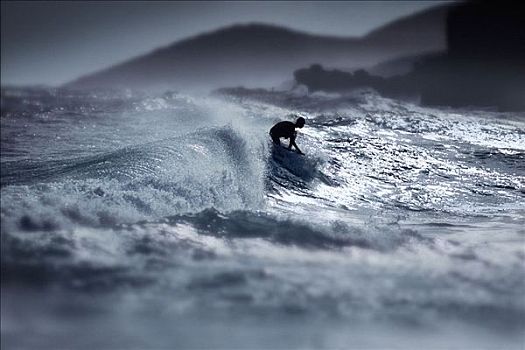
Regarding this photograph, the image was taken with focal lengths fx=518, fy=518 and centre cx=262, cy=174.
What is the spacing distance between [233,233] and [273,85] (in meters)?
12.1

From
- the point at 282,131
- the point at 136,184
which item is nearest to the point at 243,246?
the point at 136,184

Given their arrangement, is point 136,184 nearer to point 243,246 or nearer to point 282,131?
point 243,246

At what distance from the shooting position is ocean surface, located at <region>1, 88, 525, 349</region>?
384 cm

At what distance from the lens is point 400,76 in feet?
69.2

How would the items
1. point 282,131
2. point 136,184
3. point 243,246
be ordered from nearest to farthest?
point 243,246 < point 136,184 < point 282,131

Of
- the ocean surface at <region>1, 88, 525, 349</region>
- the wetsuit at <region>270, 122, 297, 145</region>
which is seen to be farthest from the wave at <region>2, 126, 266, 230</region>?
the wetsuit at <region>270, 122, 297, 145</region>

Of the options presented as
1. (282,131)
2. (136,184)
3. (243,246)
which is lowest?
(243,246)

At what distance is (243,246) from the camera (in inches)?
217

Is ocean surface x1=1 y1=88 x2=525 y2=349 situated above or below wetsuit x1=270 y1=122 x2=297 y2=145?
below

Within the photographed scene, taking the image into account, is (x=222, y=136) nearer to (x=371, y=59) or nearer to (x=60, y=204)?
(x=60, y=204)

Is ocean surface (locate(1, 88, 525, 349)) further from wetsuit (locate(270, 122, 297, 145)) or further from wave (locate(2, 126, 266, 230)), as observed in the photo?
wetsuit (locate(270, 122, 297, 145))

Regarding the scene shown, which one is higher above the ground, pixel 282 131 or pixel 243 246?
pixel 282 131

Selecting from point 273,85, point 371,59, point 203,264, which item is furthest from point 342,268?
point 371,59

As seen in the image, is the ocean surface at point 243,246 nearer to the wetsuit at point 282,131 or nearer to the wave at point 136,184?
the wave at point 136,184
